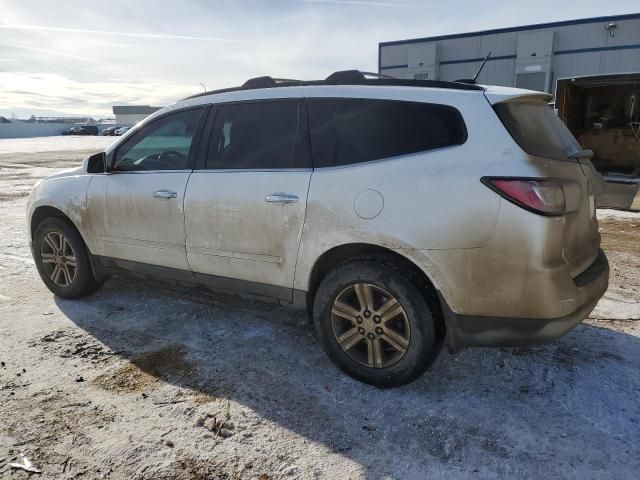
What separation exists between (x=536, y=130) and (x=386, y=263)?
3.76 ft

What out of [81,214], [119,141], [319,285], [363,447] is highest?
[119,141]

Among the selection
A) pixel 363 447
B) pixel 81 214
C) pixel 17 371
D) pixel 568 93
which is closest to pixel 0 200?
pixel 81 214

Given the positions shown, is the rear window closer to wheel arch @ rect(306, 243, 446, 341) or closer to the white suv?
the white suv

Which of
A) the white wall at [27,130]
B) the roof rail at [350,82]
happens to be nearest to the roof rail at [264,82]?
the roof rail at [350,82]

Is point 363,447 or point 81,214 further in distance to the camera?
point 81,214

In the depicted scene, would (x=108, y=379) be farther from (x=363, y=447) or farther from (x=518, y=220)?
(x=518, y=220)

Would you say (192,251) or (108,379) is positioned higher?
(192,251)

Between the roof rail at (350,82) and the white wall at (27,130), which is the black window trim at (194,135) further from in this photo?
the white wall at (27,130)

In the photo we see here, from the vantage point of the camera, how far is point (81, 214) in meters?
4.23

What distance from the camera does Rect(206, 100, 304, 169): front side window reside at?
3223 mm

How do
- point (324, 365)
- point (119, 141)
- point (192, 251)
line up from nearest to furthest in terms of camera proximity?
point (324, 365)
point (192, 251)
point (119, 141)

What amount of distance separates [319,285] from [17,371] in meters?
2.11

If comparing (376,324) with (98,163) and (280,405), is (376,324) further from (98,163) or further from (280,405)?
(98,163)

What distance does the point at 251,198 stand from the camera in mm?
3213
